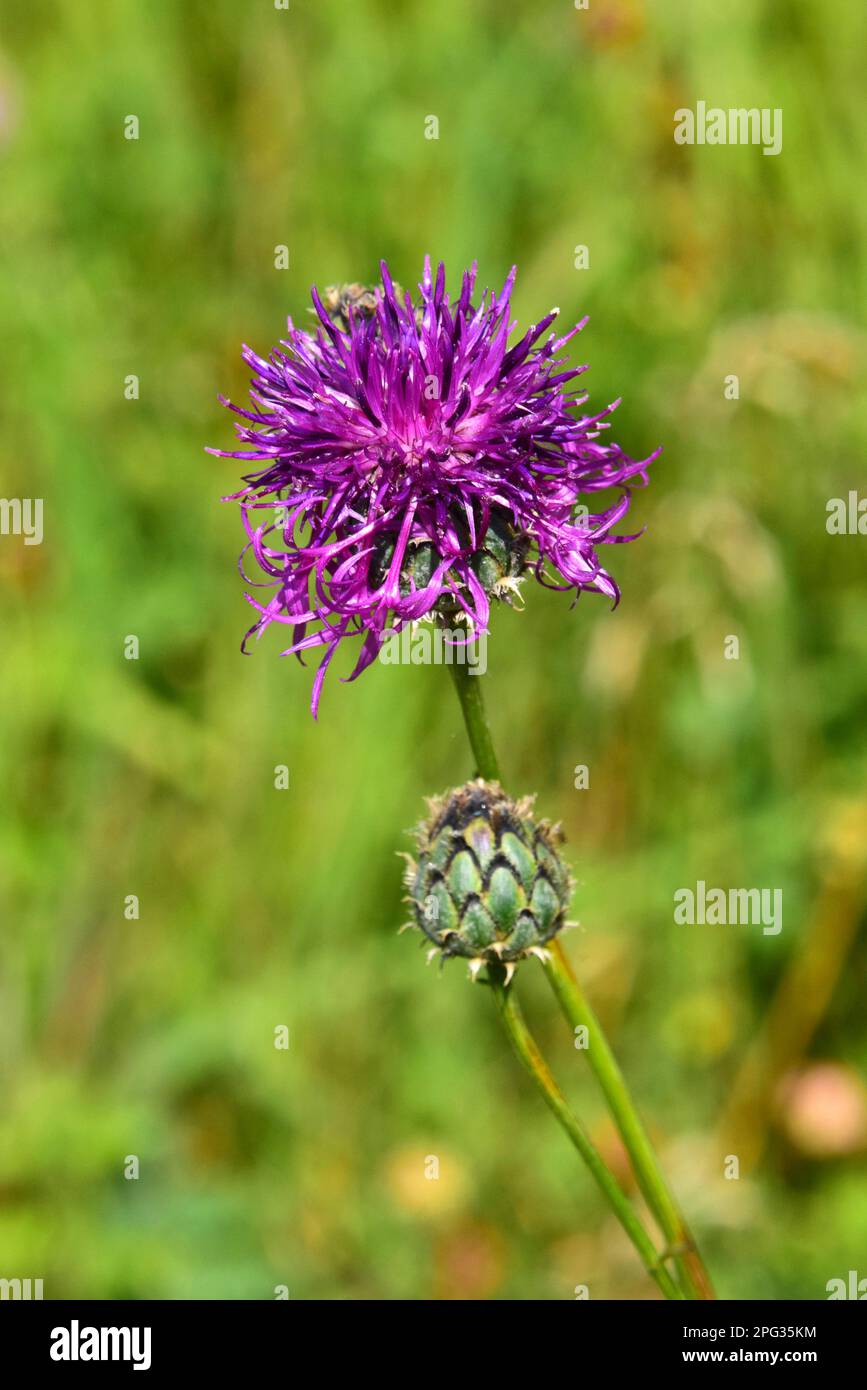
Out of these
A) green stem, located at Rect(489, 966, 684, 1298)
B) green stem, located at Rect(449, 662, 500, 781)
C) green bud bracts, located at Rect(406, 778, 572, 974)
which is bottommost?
green stem, located at Rect(489, 966, 684, 1298)

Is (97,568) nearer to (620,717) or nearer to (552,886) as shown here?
(620,717)

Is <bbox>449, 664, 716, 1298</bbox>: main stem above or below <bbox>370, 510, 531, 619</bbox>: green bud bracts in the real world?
below

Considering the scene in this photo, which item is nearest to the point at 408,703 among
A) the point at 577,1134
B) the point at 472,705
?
the point at 472,705

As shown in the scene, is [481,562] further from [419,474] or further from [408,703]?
[408,703]

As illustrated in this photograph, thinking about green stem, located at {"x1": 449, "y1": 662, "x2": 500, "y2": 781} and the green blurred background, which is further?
the green blurred background

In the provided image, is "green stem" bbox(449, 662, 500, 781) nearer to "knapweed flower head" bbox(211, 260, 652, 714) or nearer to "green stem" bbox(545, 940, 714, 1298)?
"knapweed flower head" bbox(211, 260, 652, 714)

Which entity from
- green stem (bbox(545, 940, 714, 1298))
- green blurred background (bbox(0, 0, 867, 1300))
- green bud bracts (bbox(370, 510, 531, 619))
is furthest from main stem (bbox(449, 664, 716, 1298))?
green blurred background (bbox(0, 0, 867, 1300))
